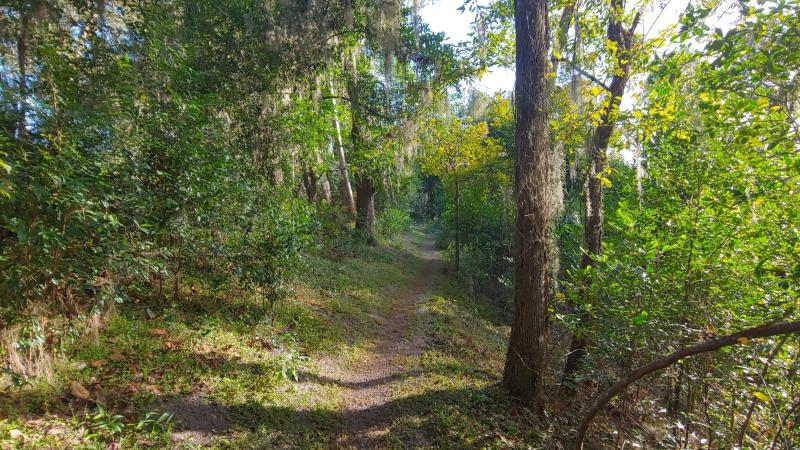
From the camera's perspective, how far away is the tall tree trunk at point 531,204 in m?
4.78

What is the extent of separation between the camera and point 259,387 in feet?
15.6

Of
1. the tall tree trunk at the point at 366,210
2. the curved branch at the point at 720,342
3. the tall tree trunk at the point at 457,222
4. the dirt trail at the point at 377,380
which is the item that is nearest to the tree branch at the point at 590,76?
the curved branch at the point at 720,342

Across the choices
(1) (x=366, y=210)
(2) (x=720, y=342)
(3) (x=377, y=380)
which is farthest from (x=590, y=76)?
(1) (x=366, y=210)

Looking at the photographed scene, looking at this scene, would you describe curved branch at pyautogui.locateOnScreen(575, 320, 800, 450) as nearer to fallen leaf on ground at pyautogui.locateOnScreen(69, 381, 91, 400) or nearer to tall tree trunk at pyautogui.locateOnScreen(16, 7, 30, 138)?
fallen leaf on ground at pyautogui.locateOnScreen(69, 381, 91, 400)

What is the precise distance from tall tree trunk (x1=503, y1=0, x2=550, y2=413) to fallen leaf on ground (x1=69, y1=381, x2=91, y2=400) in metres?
4.72

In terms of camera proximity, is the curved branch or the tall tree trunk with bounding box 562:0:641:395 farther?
the tall tree trunk with bounding box 562:0:641:395

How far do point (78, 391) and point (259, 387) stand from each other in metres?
1.84

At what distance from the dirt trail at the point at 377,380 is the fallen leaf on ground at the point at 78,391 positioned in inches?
100

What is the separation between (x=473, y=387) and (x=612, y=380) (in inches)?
81.3

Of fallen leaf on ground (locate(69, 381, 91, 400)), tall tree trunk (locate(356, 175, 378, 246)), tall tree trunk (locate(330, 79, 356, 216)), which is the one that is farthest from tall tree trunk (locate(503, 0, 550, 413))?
tall tree trunk (locate(356, 175, 378, 246))

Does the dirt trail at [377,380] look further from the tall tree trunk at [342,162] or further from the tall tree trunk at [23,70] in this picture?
the tall tree trunk at [342,162]

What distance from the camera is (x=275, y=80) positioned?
777 cm

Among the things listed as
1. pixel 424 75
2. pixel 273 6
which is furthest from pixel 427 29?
pixel 273 6

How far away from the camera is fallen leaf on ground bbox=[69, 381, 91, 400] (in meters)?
3.40
